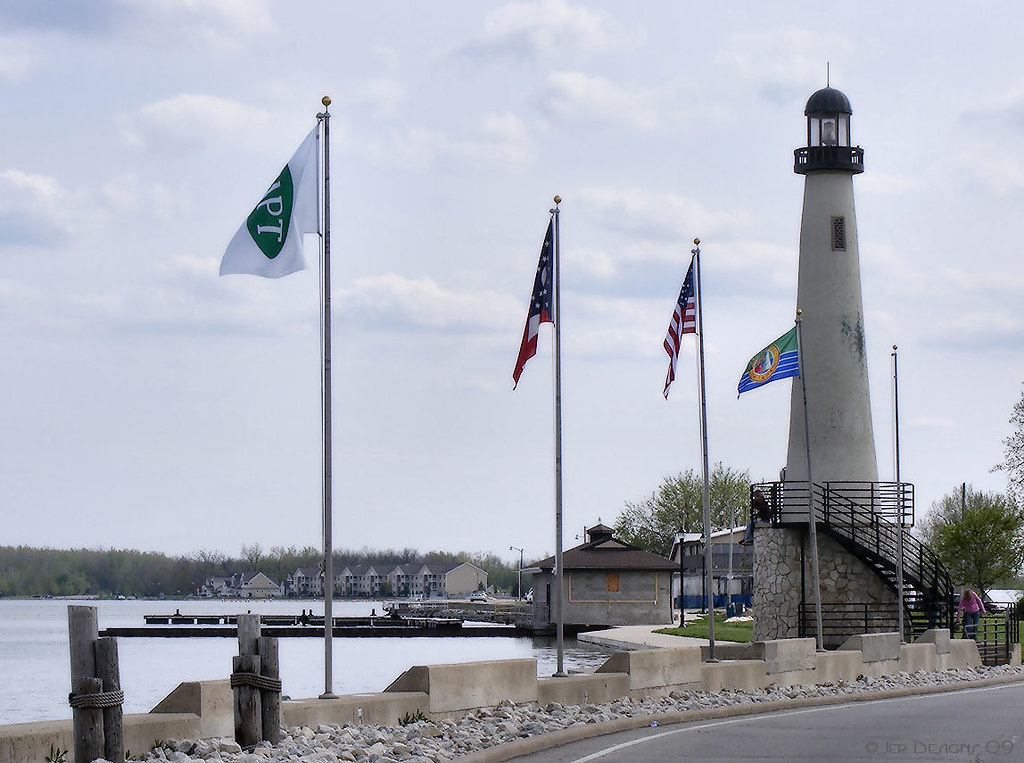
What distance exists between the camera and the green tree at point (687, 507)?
388 ft

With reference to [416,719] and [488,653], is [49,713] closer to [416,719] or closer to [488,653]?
[416,719]

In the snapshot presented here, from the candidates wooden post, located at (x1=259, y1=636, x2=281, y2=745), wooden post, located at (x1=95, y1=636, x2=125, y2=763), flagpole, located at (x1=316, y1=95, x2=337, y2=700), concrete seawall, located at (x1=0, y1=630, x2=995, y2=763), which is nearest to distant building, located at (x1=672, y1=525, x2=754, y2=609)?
concrete seawall, located at (x1=0, y1=630, x2=995, y2=763)

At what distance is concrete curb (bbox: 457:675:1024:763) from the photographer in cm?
1803

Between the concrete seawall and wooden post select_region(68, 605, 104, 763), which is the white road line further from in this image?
wooden post select_region(68, 605, 104, 763)

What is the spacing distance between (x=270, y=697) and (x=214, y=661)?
6956 cm

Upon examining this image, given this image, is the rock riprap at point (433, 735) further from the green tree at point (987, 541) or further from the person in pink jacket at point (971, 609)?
the green tree at point (987, 541)

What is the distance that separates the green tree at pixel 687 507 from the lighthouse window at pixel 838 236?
70.9 metres

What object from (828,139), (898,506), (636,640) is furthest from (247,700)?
(636,640)

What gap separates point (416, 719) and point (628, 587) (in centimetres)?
7040

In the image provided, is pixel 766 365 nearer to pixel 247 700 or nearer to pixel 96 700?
pixel 247 700

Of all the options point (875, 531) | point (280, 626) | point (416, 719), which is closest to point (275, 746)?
point (416, 719)

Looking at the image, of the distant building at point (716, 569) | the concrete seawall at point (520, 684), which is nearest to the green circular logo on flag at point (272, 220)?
the concrete seawall at point (520, 684)

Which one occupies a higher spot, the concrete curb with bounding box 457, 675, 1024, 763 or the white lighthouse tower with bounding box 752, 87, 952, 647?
the white lighthouse tower with bounding box 752, 87, 952, 647

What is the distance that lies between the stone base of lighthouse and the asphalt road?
19.0 metres
